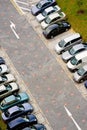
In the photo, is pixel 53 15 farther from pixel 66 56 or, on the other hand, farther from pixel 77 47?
pixel 66 56

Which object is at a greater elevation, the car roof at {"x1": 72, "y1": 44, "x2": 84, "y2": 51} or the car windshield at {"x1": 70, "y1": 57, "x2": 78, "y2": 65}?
the car roof at {"x1": 72, "y1": 44, "x2": 84, "y2": 51}

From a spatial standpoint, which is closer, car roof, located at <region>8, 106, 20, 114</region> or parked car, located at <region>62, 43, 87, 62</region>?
car roof, located at <region>8, 106, 20, 114</region>

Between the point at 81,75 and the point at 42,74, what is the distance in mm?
5631

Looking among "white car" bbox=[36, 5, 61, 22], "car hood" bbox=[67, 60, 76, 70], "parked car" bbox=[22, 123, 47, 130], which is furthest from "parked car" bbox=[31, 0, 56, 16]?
"parked car" bbox=[22, 123, 47, 130]

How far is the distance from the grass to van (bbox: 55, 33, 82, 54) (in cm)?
144

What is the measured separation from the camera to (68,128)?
157ft

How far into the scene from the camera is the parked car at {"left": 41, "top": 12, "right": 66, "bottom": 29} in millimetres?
60625

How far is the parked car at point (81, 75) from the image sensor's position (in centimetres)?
5175

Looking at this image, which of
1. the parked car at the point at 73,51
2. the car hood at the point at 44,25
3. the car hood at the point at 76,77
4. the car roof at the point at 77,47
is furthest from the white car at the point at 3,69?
the car hood at the point at 44,25

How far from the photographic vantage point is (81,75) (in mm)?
51750

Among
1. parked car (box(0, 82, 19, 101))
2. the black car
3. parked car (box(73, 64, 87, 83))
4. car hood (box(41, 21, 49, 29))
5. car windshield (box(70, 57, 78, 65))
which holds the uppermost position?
car hood (box(41, 21, 49, 29))

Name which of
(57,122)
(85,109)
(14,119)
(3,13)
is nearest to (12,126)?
(14,119)

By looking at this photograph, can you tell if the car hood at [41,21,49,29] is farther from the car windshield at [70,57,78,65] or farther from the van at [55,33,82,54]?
the car windshield at [70,57,78,65]

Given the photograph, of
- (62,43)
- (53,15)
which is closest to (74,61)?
(62,43)
